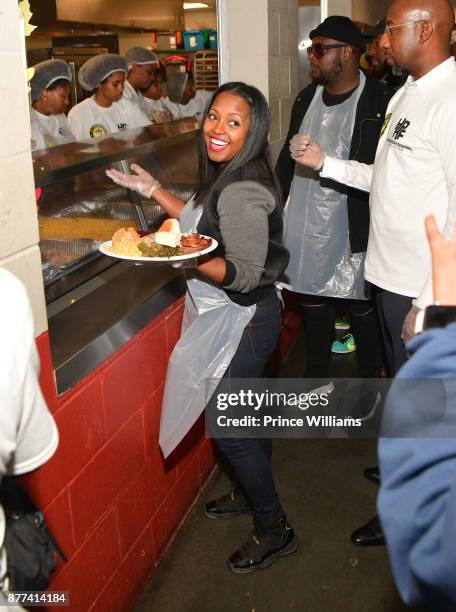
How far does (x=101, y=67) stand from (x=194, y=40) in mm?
3428

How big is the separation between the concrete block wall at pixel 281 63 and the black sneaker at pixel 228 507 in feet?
6.43

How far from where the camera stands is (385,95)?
323 cm

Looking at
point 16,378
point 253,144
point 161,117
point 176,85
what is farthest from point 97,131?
point 16,378

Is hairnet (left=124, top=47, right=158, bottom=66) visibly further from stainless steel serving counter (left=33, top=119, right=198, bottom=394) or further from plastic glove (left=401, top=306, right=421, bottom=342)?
plastic glove (left=401, top=306, right=421, bottom=342)

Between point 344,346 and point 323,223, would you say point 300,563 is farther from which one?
point 344,346

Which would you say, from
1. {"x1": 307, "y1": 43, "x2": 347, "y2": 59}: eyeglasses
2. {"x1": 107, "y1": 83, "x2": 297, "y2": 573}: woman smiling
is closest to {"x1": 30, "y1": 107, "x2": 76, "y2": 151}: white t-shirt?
{"x1": 307, "y1": 43, "x2": 347, "y2": 59}: eyeglasses

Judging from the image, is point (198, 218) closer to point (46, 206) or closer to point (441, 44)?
point (46, 206)

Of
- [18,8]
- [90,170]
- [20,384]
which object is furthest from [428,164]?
[20,384]

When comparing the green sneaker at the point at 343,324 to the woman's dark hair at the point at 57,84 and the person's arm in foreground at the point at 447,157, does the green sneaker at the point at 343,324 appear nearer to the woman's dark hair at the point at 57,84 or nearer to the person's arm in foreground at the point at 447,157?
the person's arm in foreground at the point at 447,157

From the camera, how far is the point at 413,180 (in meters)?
2.22

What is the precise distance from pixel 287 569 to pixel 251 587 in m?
0.16

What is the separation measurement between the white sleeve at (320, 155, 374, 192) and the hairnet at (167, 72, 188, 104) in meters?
4.85

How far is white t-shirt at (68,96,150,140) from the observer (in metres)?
5.52

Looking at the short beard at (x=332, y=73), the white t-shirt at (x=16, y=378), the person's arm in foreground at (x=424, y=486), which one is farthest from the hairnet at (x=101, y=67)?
the person's arm in foreground at (x=424, y=486)
